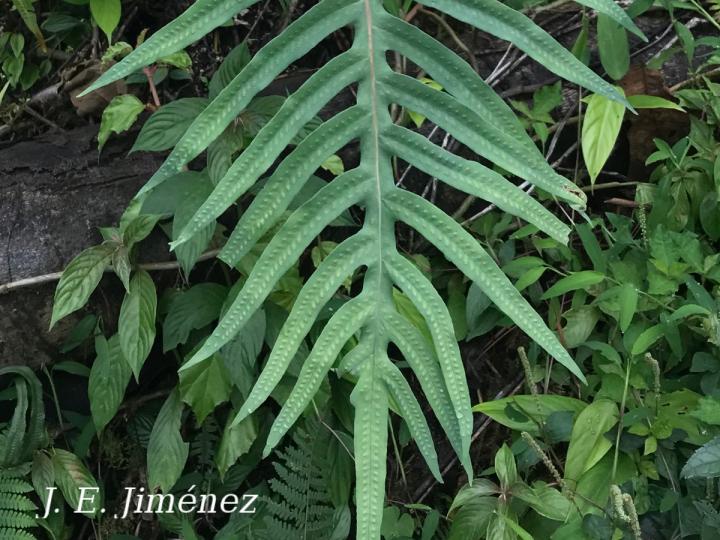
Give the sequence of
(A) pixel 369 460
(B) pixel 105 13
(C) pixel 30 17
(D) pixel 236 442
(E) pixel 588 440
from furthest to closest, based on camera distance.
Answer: (C) pixel 30 17, (B) pixel 105 13, (D) pixel 236 442, (E) pixel 588 440, (A) pixel 369 460

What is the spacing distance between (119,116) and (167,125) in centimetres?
14

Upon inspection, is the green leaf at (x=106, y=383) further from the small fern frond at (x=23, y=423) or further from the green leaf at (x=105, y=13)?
the green leaf at (x=105, y=13)

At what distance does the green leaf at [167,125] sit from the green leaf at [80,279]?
0.58 ft

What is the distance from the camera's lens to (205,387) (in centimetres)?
122

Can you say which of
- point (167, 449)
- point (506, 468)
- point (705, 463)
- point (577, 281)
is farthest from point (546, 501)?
point (167, 449)

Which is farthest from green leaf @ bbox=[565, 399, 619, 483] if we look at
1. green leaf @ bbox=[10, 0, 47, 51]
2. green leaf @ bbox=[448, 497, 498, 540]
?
green leaf @ bbox=[10, 0, 47, 51]

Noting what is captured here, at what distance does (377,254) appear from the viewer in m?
0.85

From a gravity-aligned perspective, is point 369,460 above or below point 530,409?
above

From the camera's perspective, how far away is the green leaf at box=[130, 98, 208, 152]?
119 cm

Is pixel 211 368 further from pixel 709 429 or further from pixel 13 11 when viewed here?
pixel 13 11

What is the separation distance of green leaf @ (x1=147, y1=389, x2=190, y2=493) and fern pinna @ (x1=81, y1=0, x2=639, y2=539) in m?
0.53

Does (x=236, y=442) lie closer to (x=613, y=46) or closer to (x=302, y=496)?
(x=302, y=496)

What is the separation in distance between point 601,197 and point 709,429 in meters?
0.55

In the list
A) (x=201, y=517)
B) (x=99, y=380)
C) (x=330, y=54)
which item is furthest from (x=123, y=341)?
(x=330, y=54)
